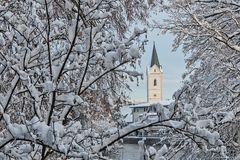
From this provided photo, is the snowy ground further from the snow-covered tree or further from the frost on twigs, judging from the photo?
the snow-covered tree

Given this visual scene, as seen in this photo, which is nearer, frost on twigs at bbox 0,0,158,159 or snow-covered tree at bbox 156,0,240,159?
frost on twigs at bbox 0,0,158,159

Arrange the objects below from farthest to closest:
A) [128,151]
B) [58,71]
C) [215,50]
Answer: [215,50] < [128,151] < [58,71]

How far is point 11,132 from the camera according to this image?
1590 millimetres

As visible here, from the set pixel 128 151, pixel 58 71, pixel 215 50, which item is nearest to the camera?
pixel 58 71

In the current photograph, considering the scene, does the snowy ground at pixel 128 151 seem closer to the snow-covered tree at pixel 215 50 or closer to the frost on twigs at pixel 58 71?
the frost on twigs at pixel 58 71

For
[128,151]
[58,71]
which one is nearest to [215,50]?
[128,151]

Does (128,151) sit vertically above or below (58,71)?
below

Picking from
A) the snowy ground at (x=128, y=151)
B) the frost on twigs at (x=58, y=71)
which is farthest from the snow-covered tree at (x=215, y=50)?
the frost on twigs at (x=58, y=71)

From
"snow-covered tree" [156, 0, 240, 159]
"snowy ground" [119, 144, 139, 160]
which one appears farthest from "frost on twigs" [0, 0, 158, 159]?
"snow-covered tree" [156, 0, 240, 159]

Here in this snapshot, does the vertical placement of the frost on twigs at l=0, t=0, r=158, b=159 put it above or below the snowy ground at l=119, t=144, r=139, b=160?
above

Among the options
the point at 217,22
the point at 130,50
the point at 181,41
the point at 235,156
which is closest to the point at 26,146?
the point at 130,50

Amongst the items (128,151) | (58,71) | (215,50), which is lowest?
(128,151)

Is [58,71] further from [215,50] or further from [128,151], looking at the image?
[215,50]

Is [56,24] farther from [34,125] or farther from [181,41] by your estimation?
[181,41]
